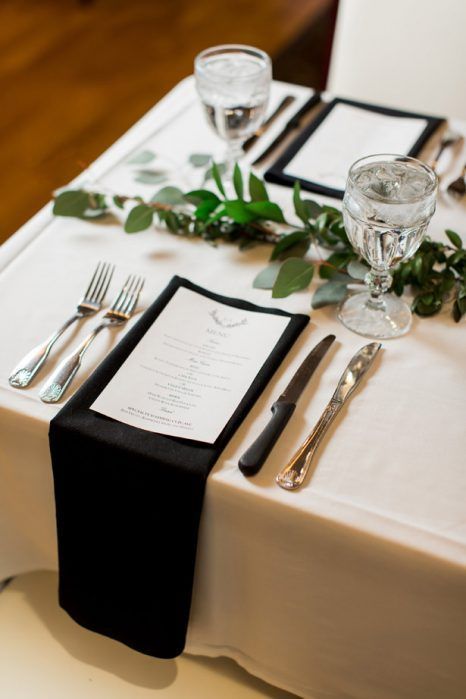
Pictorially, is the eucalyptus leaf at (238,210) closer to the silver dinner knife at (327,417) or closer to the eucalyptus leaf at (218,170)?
the eucalyptus leaf at (218,170)

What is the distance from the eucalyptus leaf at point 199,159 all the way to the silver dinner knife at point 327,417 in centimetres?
54

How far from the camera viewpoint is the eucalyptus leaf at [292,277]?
1.02 meters

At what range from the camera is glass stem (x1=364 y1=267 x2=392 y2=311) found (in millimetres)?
976

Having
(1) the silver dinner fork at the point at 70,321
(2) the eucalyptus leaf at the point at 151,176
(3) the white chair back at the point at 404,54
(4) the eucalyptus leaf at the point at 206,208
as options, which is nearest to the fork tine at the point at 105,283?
(1) the silver dinner fork at the point at 70,321

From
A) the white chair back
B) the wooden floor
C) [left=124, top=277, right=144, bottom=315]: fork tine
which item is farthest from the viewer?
the wooden floor

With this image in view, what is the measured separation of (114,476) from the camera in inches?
32.9

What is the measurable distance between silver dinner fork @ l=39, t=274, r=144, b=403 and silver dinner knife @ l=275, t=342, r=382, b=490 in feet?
0.93

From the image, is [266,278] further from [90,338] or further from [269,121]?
[269,121]

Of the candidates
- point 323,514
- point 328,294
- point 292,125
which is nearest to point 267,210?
point 328,294

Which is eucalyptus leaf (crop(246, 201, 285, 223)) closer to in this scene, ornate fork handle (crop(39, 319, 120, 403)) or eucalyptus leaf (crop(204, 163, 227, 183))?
eucalyptus leaf (crop(204, 163, 227, 183))

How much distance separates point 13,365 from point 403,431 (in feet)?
1.54

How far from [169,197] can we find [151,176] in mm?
130

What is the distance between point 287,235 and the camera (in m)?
1.10

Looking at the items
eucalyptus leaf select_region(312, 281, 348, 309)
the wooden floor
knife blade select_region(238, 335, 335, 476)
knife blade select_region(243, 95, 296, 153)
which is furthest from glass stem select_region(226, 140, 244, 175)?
the wooden floor
